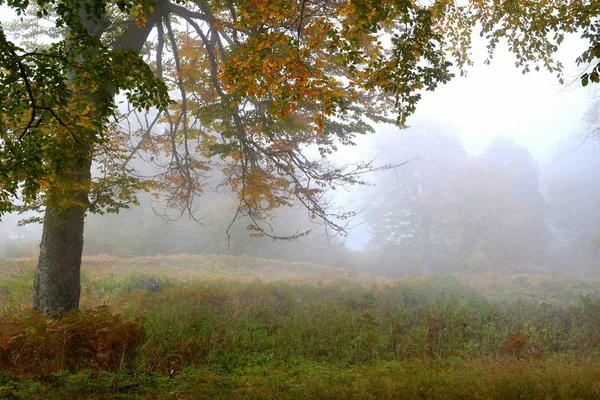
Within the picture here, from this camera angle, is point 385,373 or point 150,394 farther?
point 385,373

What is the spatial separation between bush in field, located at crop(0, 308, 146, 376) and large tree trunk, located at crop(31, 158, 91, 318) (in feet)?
5.22

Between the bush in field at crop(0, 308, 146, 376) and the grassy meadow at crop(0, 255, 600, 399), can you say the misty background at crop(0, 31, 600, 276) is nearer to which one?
the grassy meadow at crop(0, 255, 600, 399)

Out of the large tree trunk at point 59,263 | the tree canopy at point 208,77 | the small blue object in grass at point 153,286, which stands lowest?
the small blue object in grass at point 153,286

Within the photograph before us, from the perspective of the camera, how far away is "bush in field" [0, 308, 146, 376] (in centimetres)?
497

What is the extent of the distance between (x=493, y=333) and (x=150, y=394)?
686cm

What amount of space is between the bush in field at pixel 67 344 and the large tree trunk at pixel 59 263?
1590 millimetres

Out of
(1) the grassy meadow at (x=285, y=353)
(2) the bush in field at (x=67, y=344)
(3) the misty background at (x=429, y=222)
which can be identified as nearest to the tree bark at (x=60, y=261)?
(1) the grassy meadow at (x=285, y=353)

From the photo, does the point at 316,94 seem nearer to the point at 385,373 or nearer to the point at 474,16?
the point at 385,373

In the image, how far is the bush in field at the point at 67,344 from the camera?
4973 mm

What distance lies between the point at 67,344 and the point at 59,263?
2767mm

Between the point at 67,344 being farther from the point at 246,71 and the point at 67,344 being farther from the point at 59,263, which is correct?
the point at 246,71

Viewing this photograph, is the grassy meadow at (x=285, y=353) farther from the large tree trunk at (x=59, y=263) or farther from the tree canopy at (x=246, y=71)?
the tree canopy at (x=246, y=71)

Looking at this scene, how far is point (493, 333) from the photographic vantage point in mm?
8219

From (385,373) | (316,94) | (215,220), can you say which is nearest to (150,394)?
(385,373)
